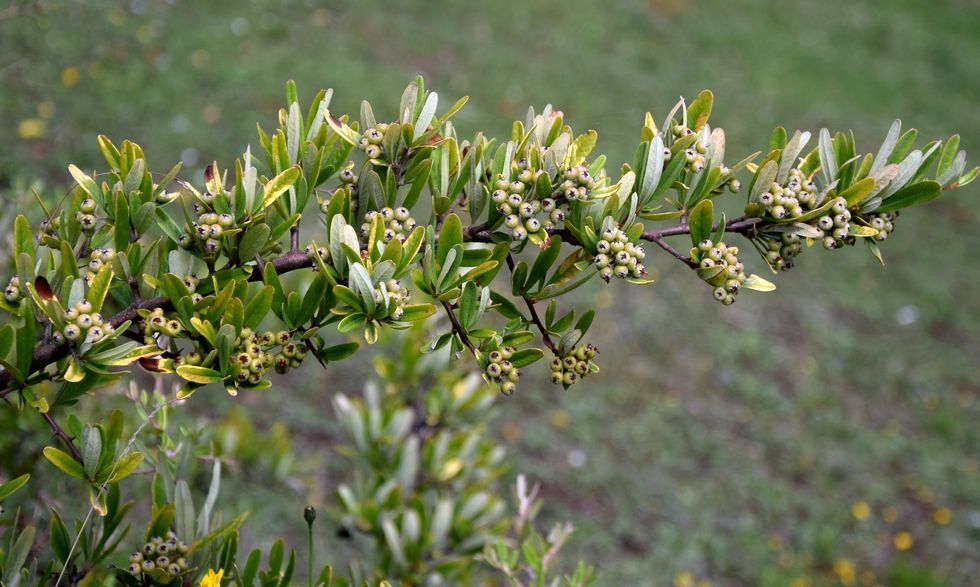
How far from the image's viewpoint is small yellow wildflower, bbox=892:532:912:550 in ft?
13.6

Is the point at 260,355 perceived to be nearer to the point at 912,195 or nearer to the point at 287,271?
the point at 287,271

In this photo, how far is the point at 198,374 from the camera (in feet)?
3.84

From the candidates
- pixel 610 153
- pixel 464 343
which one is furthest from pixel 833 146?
pixel 610 153

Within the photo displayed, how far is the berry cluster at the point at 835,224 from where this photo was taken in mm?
1278

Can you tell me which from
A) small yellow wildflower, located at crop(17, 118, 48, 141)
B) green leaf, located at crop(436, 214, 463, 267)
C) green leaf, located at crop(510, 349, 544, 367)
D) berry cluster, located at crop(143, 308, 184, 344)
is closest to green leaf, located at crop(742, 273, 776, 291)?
green leaf, located at crop(510, 349, 544, 367)

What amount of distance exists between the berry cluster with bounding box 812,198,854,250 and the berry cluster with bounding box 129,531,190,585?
1201 mm

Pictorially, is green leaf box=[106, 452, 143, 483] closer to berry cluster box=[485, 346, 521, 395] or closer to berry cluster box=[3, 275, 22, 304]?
berry cluster box=[3, 275, 22, 304]

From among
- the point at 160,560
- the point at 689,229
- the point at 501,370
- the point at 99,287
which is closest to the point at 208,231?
the point at 99,287

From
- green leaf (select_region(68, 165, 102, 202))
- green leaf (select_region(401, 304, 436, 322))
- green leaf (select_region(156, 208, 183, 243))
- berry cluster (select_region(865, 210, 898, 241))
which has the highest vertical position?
green leaf (select_region(68, 165, 102, 202))

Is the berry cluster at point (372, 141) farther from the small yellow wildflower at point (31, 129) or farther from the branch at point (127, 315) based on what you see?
the small yellow wildflower at point (31, 129)

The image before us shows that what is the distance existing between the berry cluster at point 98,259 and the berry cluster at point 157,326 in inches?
4.4

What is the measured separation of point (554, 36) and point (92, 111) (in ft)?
18.5

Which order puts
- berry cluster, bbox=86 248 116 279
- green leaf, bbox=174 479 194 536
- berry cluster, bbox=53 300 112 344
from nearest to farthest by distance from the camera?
berry cluster, bbox=53 300 112 344 → berry cluster, bbox=86 248 116 279 → green leaf, bbox=174 479 194 536

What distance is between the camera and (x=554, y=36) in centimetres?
977
